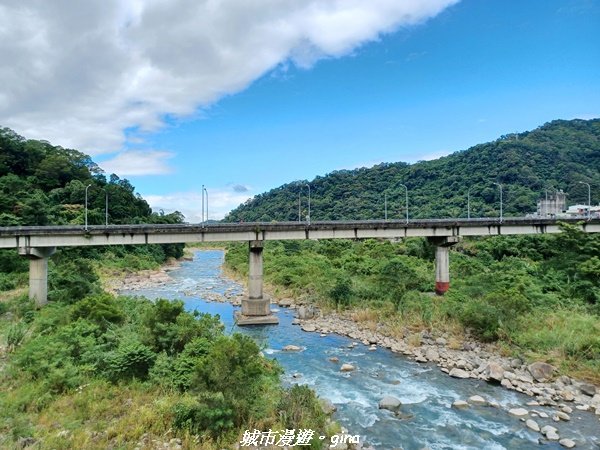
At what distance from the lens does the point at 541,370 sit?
55.7 feet

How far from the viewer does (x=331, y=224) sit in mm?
33406

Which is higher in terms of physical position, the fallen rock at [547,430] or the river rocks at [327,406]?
the river rocks at [327,406]

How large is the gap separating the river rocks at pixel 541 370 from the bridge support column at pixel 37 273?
30.8 m

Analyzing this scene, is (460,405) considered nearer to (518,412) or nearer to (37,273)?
(518,412)

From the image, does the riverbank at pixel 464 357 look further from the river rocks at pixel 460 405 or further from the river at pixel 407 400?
the river rocks at pixel 460 405

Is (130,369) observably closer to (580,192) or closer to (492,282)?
(492,282)

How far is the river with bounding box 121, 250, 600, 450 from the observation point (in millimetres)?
12570

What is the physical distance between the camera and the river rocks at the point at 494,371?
17.0 m

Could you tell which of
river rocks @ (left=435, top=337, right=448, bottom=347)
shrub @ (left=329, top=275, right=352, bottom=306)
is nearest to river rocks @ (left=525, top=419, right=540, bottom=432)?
river rocks @ (left=435, top=337, right=448, bottom=347)

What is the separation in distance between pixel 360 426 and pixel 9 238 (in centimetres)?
2758

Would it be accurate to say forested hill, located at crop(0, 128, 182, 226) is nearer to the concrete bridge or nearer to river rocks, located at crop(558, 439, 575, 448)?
the concrete bridge

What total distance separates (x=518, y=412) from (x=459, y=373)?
3.81 metres

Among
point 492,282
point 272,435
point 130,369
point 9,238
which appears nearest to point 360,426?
point 272,435

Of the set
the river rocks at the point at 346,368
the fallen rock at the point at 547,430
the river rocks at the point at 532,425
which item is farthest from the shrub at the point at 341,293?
the fallen rock at the point at 547,430
